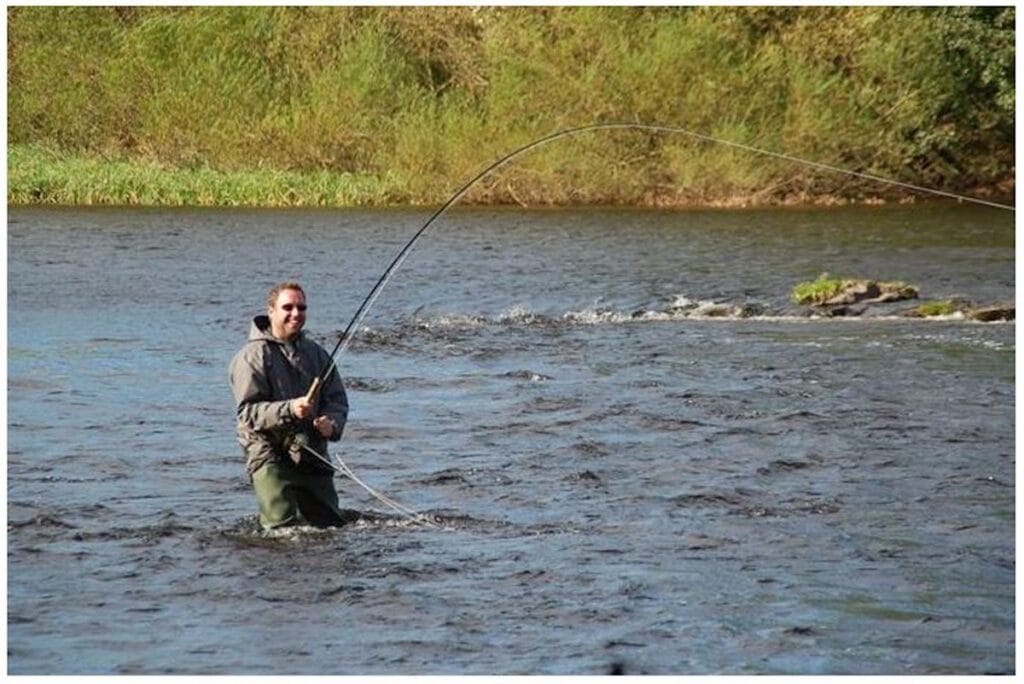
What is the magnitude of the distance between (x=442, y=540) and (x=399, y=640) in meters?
1.91

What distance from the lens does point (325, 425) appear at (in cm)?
877

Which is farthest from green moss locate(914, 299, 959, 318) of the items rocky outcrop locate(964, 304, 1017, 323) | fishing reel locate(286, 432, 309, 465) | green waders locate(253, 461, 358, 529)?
fishing reel locate(286, 432, 309, 465)

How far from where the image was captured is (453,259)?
91.2 ft

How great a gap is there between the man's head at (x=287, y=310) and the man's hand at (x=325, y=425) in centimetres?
39

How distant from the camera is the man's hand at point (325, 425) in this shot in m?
8.75

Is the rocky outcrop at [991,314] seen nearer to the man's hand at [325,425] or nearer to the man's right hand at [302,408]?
the man's hand at [325,425]

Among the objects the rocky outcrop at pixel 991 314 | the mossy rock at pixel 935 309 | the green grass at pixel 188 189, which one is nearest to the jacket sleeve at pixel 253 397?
the rocky outcrop at pixel 991 314

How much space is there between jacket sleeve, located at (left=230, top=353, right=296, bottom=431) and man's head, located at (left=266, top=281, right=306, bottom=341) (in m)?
0.18

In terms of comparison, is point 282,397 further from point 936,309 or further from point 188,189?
point 188,189

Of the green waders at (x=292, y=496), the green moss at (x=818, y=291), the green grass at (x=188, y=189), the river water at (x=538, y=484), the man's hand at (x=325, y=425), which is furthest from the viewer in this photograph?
the green grass at (x=188, y=189)

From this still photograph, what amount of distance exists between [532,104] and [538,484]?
27628mm

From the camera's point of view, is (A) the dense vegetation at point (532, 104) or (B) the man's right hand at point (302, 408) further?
(A) the dense vegetation at point (532, 104)

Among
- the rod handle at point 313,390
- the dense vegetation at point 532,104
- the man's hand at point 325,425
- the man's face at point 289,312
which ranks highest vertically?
the dense vegetation at point 532,104

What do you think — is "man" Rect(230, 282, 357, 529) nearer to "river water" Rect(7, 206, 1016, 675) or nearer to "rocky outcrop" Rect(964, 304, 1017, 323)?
"river water" Rect(7, 206, 1016, 675)
